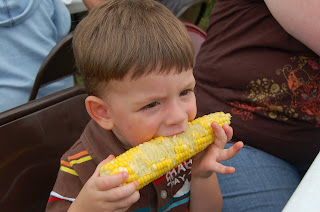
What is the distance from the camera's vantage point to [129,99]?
3.50ft

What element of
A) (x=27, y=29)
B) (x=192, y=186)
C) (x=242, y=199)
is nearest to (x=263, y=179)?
(x=242, y=199)

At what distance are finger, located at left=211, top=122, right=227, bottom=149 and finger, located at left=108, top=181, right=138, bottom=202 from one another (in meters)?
0.42

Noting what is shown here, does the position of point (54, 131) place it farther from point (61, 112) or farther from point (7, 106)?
point (7, 106)

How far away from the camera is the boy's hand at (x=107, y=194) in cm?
90

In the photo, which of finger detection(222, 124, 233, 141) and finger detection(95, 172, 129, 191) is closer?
finger detection(95, 172, 129, 191)

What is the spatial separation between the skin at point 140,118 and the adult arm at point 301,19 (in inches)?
24.3

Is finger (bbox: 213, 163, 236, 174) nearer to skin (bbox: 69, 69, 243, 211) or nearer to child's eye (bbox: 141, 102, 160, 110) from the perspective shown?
skin (bbox: 69, 69, 243, 211)

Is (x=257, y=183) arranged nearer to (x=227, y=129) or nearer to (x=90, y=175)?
(x=227, y=129)

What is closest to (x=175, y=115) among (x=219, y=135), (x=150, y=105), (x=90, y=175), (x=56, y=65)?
(x=150, y=105)

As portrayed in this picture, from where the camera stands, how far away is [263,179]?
155cm

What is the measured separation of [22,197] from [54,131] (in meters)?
0.36

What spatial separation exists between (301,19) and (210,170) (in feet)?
2.72

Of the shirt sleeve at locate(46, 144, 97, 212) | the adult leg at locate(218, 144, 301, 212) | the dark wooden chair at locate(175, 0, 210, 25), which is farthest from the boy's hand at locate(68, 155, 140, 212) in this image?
the dark wooden chair at locate(175, 0, 210, 25)

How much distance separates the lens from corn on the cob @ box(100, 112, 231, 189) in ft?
3.31
